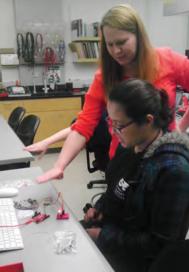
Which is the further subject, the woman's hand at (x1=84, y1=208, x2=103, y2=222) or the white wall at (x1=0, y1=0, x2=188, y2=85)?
the white wall at (x1=0, y1=0, x2=188, y2=85)

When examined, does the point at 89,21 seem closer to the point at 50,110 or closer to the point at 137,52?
the point at 50,110

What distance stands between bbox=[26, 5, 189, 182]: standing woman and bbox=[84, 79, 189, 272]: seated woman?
215 millimetres

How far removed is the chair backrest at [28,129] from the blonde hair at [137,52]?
150cm

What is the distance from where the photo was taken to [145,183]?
124 centimetres

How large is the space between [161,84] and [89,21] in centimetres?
390

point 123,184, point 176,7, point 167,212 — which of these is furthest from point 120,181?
point 176,7

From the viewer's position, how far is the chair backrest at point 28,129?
2.98 meters

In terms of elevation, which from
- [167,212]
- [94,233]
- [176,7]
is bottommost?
[94,233]

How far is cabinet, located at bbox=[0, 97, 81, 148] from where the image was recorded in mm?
4594

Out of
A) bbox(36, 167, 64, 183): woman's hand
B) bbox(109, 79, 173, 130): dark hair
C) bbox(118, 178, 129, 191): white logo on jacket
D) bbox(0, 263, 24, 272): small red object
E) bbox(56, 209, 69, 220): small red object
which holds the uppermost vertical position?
bbox(109, 79, 173, 130): dark hair

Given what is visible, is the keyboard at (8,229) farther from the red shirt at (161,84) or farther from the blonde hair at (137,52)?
the blonde hair at (137,52)

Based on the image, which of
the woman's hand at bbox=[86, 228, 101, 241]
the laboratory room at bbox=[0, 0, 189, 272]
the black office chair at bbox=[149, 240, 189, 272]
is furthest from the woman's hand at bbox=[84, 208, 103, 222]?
the black office chair at bbox=[149, 240, 189, 272]

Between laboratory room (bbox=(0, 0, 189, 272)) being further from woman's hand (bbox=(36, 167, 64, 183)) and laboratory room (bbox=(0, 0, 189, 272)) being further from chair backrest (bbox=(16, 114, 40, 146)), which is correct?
chair backrest (bbox=(16, 114, 40, 146))

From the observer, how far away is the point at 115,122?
1288 mm
